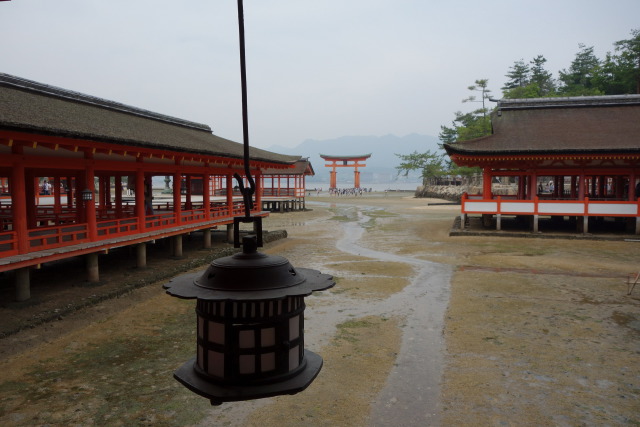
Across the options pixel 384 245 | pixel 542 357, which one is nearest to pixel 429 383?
pixel 542 357

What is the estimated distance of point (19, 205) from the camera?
10180 mm

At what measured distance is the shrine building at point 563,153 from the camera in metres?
22.3

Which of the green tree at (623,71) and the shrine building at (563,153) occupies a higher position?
the green tree at (623,71)

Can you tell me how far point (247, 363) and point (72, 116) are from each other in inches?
490

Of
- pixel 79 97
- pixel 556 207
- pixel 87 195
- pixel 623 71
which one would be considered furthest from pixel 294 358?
pixel 623 71

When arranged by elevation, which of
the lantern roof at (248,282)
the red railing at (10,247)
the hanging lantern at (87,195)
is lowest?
the red railing at (10,247)

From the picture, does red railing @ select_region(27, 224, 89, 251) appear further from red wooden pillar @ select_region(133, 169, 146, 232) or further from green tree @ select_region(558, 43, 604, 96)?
green tree @ select_region(558, 43, 604, 96)

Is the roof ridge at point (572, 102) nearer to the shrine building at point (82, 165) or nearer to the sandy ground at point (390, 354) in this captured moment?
the sandy ground at point (390, 354)

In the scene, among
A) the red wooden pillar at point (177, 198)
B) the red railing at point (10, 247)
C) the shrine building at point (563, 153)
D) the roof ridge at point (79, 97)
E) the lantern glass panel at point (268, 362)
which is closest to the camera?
the lantern glass panel at point (268, 362)

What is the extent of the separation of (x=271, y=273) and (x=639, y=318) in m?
10.00

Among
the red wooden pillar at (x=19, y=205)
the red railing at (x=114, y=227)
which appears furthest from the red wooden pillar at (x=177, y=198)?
the red wooden pillar at (x=19, y=205)

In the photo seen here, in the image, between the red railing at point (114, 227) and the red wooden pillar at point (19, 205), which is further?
the red railing at point (114, 227)

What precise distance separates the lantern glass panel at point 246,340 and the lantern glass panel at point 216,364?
0.52 ft

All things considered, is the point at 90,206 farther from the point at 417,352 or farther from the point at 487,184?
the point at 487,184
